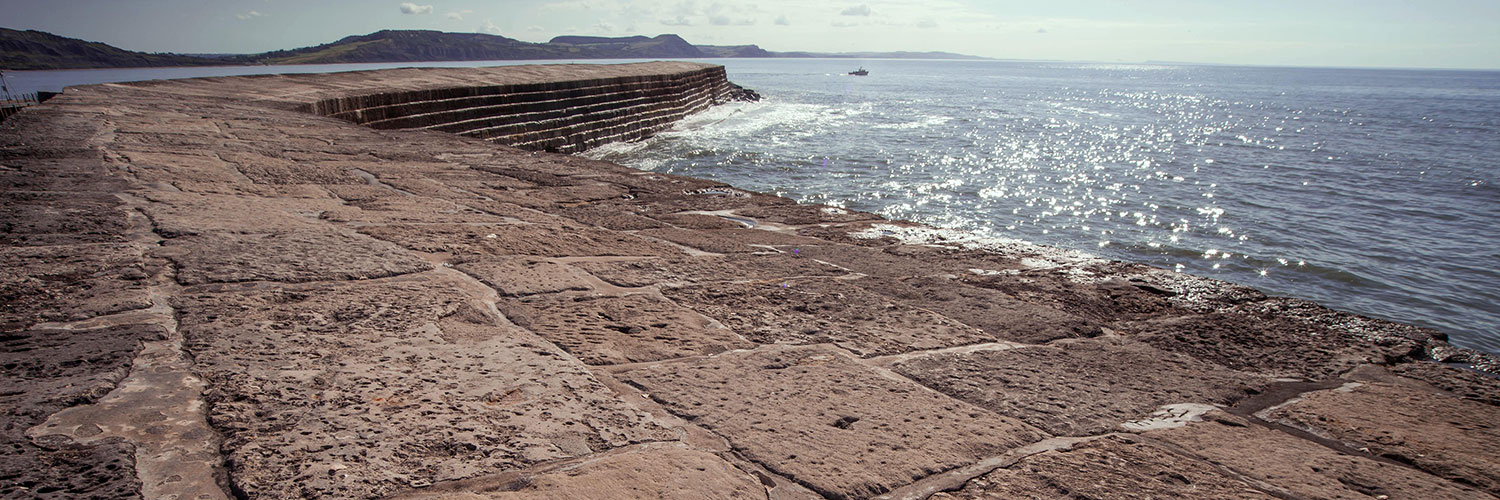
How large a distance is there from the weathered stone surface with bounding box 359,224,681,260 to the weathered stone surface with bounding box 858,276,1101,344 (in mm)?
973

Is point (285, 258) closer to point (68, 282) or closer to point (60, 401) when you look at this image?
point (68, 282)

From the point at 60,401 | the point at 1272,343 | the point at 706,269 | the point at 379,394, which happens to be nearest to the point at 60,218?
the point at 60,401

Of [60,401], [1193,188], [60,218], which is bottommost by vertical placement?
[1193,188]

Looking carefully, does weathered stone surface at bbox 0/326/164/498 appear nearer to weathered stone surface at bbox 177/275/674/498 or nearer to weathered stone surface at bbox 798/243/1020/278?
weathered stone surface at bbox 177/275/674/498

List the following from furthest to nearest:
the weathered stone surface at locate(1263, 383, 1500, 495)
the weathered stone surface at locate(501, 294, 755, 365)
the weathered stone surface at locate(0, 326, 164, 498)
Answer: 1. the weathered stone surface at locate(501, 294, 755, 365)
2. the weathered stone surface at locate(1263, 383, 1500, 495)
3. the weathered stone surface at locate(0, 326, 164, 498)

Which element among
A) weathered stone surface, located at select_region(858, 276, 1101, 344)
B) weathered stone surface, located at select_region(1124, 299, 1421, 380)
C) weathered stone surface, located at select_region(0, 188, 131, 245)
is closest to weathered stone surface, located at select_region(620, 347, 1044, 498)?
weathered stone surface, located at select_region(858, 276, 1101, 344)

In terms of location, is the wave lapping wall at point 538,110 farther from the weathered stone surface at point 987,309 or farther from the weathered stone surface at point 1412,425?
the weathered stone surface at point 1412,425

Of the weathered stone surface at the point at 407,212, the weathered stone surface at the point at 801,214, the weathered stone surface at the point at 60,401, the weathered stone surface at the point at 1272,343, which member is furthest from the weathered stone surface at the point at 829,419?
the weathered stone surface at the point at 801,214

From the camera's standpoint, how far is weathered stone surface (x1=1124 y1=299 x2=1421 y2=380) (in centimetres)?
274

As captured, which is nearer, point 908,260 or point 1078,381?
point 1078,381

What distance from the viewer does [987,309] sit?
304 cm

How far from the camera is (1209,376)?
8.28ft

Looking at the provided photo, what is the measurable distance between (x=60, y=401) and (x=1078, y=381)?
2.33m

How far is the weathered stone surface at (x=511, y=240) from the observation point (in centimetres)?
323
